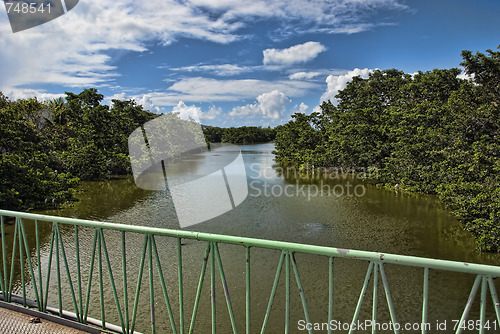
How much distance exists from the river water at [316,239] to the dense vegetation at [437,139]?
Result: 113 centimetres

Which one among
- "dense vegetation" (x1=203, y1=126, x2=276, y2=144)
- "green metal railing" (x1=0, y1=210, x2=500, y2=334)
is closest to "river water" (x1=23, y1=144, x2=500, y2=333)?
"green metal railing" (x1=0, y1=210, x2=500, y2=334)

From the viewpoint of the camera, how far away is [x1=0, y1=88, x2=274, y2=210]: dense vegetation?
11203 millimetres

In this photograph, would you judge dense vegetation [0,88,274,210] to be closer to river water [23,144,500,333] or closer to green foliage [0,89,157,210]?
green foliage [0,89,157,210]

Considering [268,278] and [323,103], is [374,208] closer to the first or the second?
[268,278]

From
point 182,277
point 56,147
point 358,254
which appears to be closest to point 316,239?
point 182,277

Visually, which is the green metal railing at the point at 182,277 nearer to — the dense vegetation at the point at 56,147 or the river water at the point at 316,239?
the river water at the point at 316,239

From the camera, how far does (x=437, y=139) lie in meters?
14.3

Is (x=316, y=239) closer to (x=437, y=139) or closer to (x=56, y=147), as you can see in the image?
(x=437, y=139)

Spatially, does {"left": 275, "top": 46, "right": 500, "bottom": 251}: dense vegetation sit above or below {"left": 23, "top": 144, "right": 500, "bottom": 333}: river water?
above

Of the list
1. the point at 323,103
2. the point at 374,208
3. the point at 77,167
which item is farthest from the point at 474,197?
the point at 323,103

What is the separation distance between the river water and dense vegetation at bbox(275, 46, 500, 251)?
3.70 feet

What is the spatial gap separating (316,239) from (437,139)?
8.05m

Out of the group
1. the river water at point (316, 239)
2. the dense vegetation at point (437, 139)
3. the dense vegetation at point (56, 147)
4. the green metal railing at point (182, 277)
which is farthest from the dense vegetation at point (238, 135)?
the green metal railing at point (182, 277)

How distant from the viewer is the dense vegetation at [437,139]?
959 centimetres
